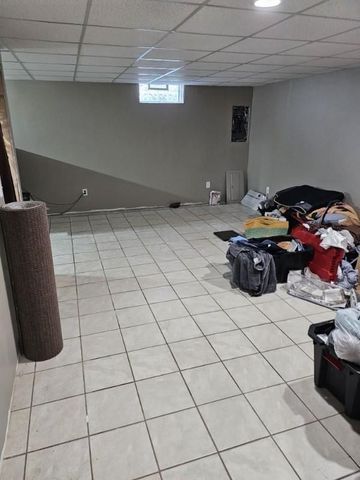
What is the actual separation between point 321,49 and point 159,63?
66.2 inches

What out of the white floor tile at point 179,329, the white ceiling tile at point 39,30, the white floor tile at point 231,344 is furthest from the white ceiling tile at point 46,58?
the white floor tile at point 231,344

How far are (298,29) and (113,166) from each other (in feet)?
13.4

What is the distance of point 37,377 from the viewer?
2207 millimetres

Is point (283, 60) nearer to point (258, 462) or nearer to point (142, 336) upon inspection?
point (142, 336)

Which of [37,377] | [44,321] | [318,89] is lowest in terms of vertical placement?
[37,377]

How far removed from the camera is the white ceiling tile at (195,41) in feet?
8.29

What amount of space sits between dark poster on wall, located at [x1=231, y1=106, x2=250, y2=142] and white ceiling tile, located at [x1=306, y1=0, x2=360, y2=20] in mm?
4338

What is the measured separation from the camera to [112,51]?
302 cm

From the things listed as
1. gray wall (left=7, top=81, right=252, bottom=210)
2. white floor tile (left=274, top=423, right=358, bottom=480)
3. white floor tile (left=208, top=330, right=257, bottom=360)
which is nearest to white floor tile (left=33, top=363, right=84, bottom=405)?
white floor tile (left=208, top=330, right=257, bottom=360)

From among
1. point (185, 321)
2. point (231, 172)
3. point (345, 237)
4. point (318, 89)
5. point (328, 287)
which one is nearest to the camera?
point (185, 321)

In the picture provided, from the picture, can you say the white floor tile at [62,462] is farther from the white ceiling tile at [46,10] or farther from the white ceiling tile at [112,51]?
the white ceiling tile at [112,51]

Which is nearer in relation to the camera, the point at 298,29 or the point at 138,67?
the point at 298,29

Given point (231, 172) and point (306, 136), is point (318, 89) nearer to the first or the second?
A: point (306, 136)

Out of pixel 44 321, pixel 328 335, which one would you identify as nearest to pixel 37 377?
pixel 44 321
